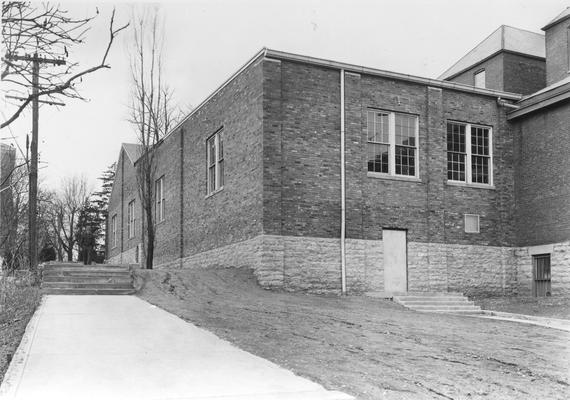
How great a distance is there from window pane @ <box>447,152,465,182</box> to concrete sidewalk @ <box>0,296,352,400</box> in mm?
13218

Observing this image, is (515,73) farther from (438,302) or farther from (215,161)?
(215,161)

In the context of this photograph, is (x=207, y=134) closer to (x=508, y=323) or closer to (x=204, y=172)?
(x=204, y=172)

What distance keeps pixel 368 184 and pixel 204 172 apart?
286 inches

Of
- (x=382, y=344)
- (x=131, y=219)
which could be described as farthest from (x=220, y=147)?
(x=131, y=219)

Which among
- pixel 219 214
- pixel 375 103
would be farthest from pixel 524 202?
pixel 219 214

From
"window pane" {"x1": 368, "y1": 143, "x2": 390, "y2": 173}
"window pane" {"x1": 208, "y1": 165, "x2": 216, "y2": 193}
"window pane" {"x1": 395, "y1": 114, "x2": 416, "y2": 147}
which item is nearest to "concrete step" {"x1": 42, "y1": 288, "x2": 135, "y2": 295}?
"window pane" {"x1": 208, "y1": 165, "x2": 216, "y2": 193}

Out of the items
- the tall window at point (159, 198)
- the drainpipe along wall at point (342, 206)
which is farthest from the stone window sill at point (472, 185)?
the tall window at point (159, 198)

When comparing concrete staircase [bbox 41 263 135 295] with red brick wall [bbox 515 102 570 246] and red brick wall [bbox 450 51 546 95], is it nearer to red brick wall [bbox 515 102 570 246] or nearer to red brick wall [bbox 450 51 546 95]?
red brick wall [bbox 515 102 570 246]

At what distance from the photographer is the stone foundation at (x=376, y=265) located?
20.4m

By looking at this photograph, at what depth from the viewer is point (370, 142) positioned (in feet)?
72.8

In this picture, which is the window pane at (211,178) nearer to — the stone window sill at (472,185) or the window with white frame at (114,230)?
the stone window sill at (472,185)

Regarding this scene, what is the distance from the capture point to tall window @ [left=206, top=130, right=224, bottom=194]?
81.8 ft

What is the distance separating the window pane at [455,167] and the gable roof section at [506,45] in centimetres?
817

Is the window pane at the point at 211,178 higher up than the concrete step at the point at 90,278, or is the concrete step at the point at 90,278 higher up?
the window pane at the point at 211,178
